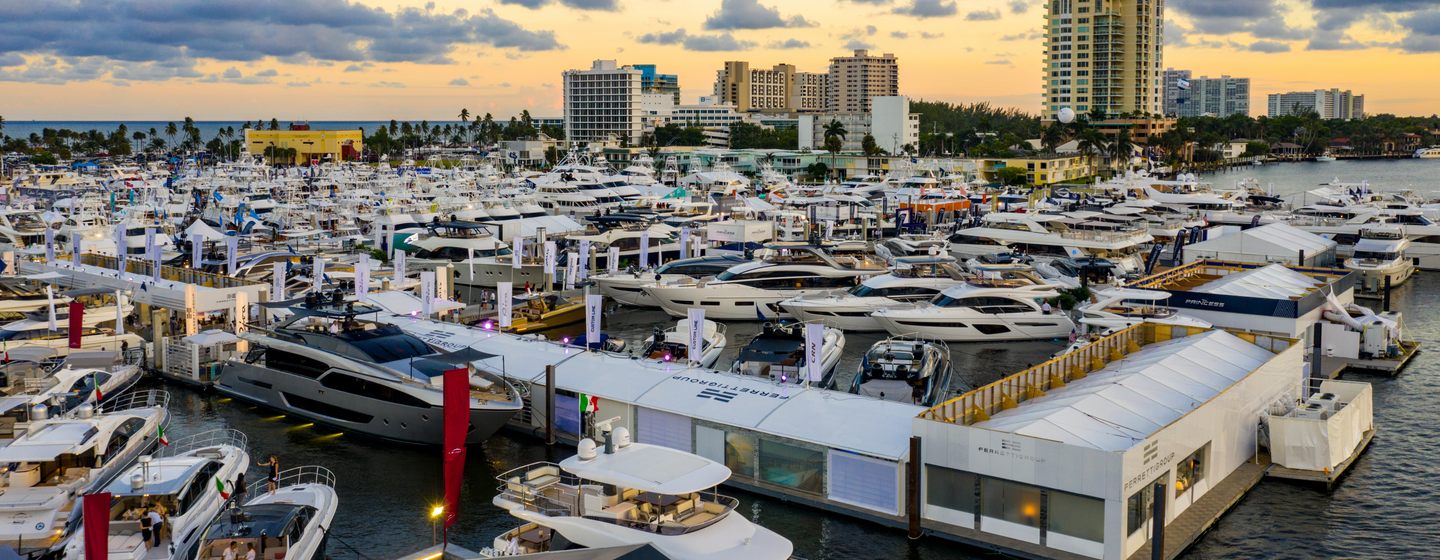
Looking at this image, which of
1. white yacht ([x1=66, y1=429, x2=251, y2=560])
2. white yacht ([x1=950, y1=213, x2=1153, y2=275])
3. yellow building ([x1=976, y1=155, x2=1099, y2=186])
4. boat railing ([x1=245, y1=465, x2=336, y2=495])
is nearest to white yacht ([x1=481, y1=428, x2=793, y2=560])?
white yacht ([x1=66, y1=429, x2=251, y2=560])

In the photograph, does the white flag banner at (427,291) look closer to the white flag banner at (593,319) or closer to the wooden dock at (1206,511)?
the white flag banner at (593,319)

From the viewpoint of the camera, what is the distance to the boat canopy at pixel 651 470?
16.8 meters

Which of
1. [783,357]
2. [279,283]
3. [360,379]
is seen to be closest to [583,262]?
[279,283]

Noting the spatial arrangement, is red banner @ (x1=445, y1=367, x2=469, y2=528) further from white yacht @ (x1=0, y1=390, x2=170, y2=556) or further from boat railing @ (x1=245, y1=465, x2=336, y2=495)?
white yacht @ (x1=0, y1=390, x2=170, y2=556)

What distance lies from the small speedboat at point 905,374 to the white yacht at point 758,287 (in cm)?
1217

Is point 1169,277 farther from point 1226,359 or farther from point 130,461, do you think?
point 130,461

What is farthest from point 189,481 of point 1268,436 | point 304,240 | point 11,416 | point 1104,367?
point 304,240

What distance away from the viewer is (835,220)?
225ft

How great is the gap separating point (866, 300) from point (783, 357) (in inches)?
445

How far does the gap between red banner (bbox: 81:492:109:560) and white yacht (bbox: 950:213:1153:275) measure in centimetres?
3996

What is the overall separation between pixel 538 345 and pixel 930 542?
1268cm

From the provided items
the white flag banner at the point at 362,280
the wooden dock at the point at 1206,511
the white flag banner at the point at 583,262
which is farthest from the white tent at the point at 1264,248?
the white flag banner at the point at 362,280

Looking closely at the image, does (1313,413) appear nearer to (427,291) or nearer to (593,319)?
(593,319)

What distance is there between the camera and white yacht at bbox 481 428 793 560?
16.6 metres
